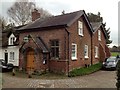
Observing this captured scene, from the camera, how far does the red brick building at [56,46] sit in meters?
25.1

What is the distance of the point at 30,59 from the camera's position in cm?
2711

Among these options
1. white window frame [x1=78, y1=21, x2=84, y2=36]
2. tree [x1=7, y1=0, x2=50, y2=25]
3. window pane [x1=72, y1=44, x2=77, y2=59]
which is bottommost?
window pane [x1=72, y1=44, x2=77, y2=59]

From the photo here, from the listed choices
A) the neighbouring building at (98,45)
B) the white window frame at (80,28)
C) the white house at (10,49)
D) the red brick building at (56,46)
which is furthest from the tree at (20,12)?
the white window frame at (80,28)

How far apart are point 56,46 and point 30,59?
12.5ft

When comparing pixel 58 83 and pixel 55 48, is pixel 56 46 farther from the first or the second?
pixel 58 83

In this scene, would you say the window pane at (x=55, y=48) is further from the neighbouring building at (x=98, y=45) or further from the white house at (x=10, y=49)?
the neighbouring building at (x=98, y=45)

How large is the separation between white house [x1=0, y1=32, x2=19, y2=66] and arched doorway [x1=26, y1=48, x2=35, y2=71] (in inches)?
192

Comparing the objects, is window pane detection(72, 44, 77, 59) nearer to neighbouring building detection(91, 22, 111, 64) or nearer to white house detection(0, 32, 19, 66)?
neighbouring building detection(91, 22, 111, 64)

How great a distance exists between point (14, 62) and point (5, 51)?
3215 mm

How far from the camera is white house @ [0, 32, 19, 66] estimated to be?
107 feet

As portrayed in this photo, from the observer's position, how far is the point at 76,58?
2694 centimetres

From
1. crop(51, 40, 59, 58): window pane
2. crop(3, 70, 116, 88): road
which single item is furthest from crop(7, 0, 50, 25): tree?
crop(3, 70, 116, 88): road

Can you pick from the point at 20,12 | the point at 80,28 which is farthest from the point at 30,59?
the point at 20,12

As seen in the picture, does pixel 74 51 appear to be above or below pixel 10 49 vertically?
below
